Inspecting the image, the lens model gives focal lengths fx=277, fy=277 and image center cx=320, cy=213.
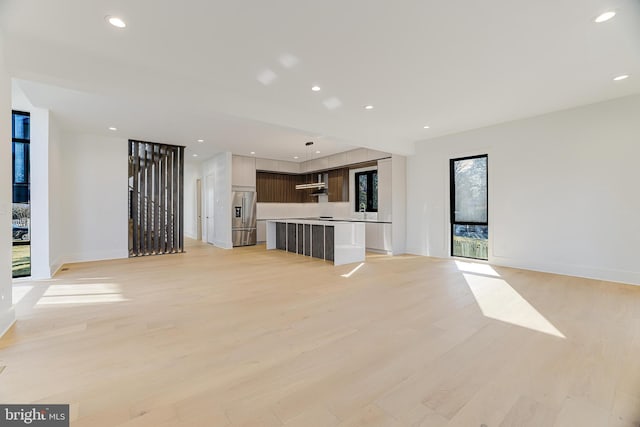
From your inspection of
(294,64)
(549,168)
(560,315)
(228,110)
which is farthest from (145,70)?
(549,168)

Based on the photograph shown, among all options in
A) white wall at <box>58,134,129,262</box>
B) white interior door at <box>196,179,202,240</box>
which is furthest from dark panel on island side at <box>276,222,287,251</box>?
white interior door at <box>196,179,202,240</box>

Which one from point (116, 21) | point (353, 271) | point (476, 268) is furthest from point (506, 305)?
point (116, 21)

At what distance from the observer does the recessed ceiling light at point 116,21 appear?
8.37 ft

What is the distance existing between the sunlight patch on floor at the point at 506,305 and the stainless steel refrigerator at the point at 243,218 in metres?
6.53

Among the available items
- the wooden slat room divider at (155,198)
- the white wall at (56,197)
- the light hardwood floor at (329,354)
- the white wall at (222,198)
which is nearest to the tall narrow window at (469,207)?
the light hardwood floor at (329,354)

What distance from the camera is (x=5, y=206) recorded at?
2.72m

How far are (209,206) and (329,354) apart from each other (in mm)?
8504

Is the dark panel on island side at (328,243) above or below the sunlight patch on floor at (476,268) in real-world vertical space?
above

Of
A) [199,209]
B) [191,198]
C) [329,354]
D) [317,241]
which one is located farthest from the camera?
[191,198]

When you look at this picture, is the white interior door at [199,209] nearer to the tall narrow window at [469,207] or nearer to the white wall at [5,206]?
the white wall at [5,206]

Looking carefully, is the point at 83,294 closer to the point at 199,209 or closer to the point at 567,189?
the point at 199,209

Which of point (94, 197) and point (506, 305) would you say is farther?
point (94, 197)

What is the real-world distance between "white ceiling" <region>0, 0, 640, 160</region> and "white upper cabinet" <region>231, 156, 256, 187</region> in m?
3.63

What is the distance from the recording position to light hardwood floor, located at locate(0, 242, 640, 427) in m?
1.60
